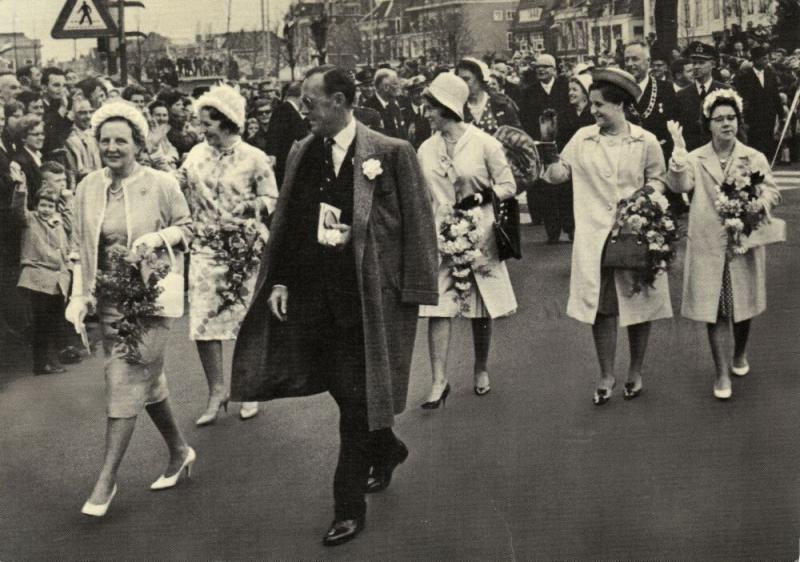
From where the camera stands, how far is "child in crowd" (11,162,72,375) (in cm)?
709

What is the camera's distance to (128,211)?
5.23 meters

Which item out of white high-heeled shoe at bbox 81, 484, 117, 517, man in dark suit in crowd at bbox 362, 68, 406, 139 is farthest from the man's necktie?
man in dark suit in crowd at bbox 362, 68, 406, 139

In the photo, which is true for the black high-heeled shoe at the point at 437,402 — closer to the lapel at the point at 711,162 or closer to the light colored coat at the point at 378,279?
the light colored coat at the point at 378,279

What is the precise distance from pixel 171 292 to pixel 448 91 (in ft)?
7.59

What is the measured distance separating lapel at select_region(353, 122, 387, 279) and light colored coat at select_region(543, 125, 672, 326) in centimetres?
200

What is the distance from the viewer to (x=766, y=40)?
6117 millimetres

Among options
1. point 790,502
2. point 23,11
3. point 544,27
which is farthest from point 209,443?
point 544,27

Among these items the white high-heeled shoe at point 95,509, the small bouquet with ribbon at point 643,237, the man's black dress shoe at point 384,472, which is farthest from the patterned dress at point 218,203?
the small bouquet with ribbon at point 643,237

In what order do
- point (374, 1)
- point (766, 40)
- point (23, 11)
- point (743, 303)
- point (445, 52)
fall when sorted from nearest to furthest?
1. point (23, 11)
2. point (766, 40)
3. point (743, 303)
4. point (374, 1)
5. point (445, 52)

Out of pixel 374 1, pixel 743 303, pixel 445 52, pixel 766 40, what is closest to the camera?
pixel 766 40

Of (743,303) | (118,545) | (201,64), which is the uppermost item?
(201,64)

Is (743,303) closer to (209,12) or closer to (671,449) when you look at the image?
(671,449)

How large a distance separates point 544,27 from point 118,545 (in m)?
4.37

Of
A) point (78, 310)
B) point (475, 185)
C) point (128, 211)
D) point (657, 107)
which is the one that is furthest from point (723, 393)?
point (657, 107)
